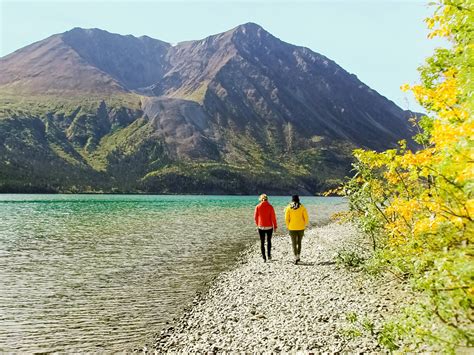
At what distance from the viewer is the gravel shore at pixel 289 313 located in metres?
11.5

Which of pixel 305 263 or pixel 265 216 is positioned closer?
pixel 265 216

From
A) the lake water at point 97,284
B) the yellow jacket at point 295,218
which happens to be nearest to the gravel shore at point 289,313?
the lake water at point 97,284

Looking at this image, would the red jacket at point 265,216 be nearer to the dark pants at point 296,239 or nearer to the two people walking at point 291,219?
the two people walking at point 291,219

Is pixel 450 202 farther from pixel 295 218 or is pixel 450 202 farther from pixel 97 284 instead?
pixel 97 284

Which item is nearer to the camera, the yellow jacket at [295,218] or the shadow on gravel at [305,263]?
the yellow jacket at [295,218]

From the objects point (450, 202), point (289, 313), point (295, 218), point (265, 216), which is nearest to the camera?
point (450, 202)

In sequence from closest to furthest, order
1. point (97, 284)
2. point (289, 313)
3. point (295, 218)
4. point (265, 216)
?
point (289, 313)
point (97, 284)
point (295, 218)
point (265, 216)

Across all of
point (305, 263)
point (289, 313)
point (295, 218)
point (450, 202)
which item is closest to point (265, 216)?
point (295, 218)

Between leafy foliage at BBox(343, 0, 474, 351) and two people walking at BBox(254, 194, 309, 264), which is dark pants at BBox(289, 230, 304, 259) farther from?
leafy foliage at BBox(343, 0, 474, 351)

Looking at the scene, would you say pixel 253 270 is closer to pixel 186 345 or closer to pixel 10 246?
pixel 186 345

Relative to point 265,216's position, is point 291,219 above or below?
below

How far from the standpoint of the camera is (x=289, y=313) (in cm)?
1472

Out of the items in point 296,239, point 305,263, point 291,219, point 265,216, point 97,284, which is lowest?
point 305,263

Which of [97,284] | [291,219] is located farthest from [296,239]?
[97,284]
